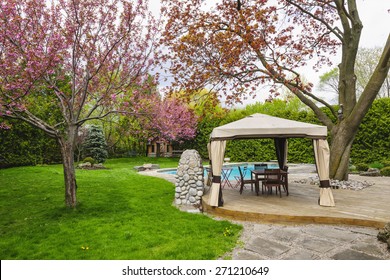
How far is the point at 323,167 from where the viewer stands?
587 centimetres

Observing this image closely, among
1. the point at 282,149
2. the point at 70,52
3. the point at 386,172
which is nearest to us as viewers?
the point at 70,52

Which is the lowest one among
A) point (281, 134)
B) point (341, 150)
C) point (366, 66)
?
point (341, 150)

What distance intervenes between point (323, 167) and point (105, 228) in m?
5.01

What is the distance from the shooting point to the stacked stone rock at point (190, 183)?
6763mm

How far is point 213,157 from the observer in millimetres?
6066

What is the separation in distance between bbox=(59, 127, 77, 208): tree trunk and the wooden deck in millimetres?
3314

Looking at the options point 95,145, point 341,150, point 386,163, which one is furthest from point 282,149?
point 95,145

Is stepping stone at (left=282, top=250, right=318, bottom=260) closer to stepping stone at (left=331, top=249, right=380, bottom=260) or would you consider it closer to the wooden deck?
stepping stone at (left=331, top=249, right=380, bottom=260)

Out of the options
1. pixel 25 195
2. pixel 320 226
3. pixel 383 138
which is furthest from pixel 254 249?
pixel 383 138

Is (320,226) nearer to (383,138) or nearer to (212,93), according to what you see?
(212,93)

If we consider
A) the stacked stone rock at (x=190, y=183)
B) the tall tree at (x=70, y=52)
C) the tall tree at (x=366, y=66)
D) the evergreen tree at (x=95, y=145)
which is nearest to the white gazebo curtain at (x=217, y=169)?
the stacked stone rock at (x=190, y=183)

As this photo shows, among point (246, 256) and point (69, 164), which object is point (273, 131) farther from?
point (69, 164)

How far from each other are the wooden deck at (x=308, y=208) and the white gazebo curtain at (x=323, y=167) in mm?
241
